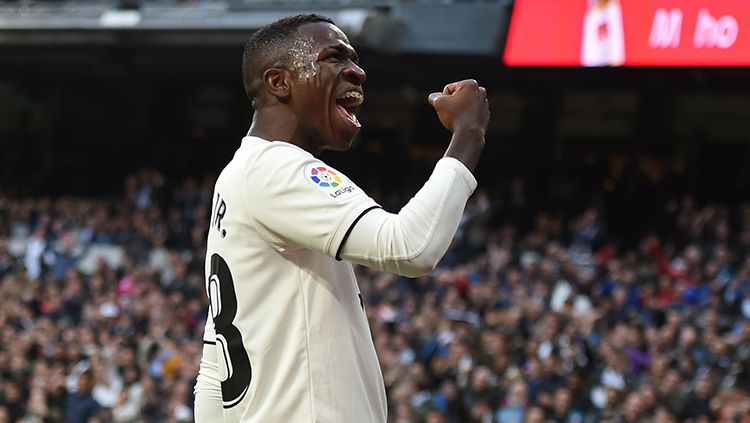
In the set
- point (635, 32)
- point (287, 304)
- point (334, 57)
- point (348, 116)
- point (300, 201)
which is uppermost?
point (334, 57)

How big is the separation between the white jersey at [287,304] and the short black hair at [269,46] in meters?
0.17

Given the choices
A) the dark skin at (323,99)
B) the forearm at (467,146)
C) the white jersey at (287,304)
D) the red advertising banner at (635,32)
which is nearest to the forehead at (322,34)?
the dark skin at (323,99)

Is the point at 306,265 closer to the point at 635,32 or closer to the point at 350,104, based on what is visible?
the point at 350,104

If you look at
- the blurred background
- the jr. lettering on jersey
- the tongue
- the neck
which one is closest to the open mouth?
the tongue

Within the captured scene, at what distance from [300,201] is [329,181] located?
0.08 m

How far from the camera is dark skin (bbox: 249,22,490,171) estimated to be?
2.78 m

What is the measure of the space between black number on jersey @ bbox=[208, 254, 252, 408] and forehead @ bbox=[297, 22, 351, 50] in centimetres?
54

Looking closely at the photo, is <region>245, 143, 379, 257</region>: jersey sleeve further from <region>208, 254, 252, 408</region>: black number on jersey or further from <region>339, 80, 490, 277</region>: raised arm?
<region>208, 254, 252, 408</region>: black number on jersey

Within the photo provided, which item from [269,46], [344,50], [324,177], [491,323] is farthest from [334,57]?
[491,323]

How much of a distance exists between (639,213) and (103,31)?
27.4 feet

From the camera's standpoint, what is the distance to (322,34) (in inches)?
111

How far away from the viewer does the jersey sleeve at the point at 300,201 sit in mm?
2594

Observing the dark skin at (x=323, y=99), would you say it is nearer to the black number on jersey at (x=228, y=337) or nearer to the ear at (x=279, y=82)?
the ear at (x=279, y=82)

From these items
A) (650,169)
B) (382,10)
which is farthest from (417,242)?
(650,169)
